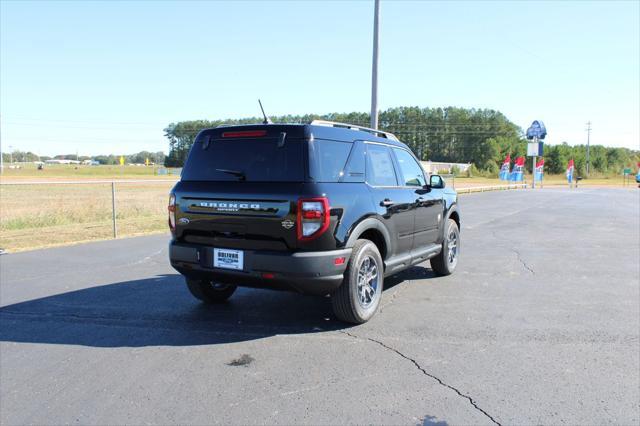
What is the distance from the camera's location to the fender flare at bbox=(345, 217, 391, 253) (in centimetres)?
471

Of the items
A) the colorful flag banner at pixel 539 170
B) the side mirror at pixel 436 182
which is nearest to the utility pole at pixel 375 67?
the side mirror at pixel 436 182

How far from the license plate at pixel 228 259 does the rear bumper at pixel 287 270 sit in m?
0.05

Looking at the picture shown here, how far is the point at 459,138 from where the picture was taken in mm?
133125

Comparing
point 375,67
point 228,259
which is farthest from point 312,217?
point 375,67

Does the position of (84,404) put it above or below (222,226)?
below

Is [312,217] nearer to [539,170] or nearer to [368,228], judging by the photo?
[368,228]

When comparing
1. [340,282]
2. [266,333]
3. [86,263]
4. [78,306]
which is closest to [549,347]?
[340,282]

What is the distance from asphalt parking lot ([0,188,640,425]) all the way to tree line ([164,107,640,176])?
10310 centimetres

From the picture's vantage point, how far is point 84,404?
3303mm

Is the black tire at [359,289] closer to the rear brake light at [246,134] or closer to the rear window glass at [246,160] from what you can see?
the rear window glass at [246,160]

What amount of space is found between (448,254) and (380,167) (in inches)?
92.4

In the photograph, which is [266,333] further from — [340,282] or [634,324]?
[634,324]

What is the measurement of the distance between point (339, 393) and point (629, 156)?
5206 inches

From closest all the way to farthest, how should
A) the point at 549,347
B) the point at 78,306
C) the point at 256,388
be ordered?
the point at 256,388
the point at 549,347
the point at 78,306
